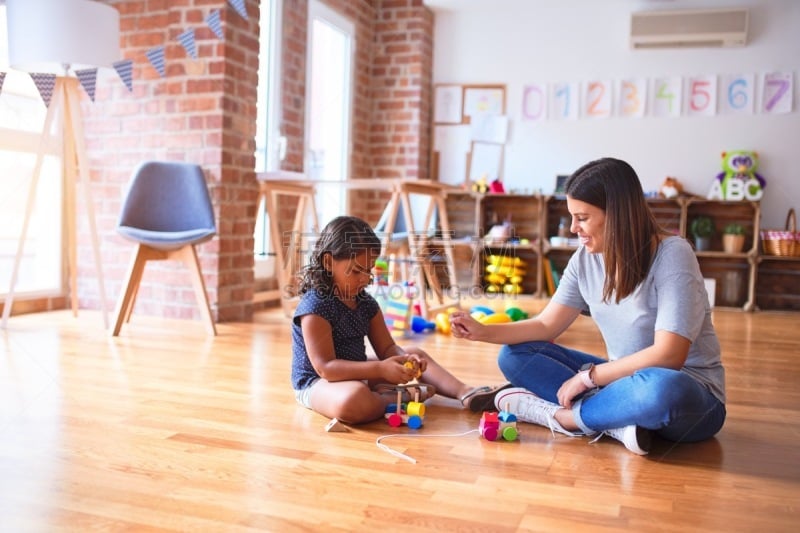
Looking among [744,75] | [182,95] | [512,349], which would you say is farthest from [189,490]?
[744,75]

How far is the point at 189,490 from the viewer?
1.47m

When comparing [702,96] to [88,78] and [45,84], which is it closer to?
[88,78]

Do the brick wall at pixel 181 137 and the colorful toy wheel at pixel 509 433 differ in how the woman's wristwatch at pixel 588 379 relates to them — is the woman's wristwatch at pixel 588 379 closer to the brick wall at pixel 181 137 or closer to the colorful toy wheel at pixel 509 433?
the colorful toy wheel at pixel 509 433

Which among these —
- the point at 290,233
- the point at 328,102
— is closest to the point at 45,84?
the point at 290,233

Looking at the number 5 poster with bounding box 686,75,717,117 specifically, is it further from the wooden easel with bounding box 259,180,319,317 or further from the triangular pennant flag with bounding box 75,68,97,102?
the triangular pennant flag with bounding box 75,68,97,102

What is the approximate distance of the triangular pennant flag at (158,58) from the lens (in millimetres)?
3877

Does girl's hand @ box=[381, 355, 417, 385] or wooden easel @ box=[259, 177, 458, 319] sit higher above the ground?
wooden easel @ box=[259, 177, 458, 319]

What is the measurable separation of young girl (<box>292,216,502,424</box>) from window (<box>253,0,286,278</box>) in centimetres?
249

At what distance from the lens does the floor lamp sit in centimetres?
316

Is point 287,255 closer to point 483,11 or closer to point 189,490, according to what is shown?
point 483,11

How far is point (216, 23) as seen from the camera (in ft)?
12.3

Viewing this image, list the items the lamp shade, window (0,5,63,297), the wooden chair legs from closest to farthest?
the lamp shade
the wooden chair legs
window (0,5,63,297)

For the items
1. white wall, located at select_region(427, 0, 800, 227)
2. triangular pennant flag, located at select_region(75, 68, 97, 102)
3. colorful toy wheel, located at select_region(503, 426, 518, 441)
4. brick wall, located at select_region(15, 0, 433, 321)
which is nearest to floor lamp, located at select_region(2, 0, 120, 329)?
triangular pennant flag, located at select_region(75, 68, 97, 102)

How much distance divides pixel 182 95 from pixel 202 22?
0.36 metres
